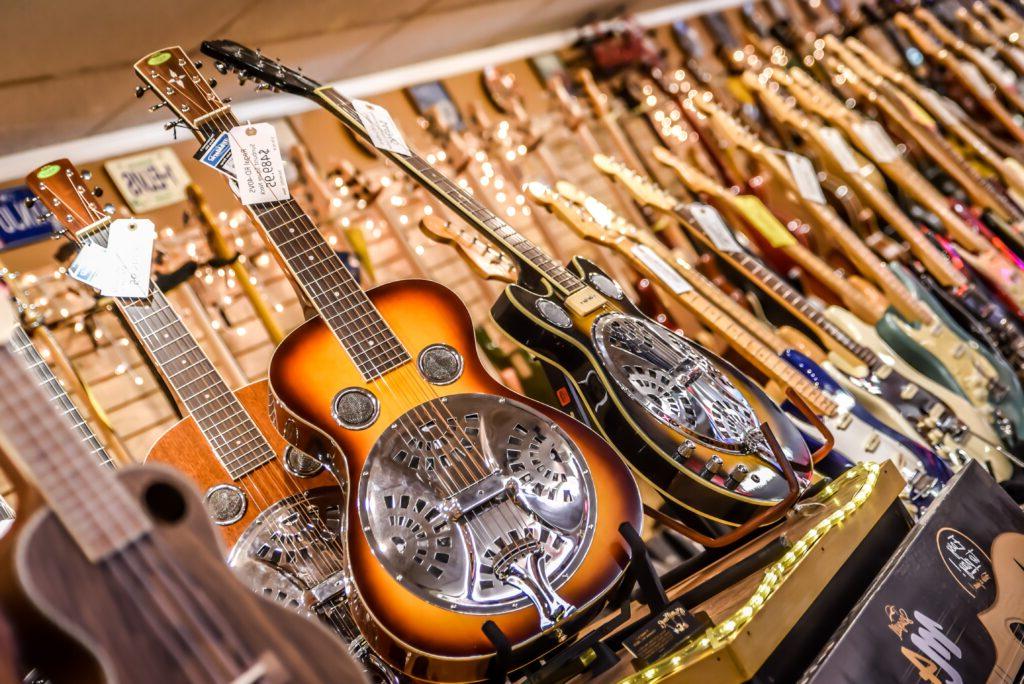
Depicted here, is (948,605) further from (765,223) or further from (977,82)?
(977,82)

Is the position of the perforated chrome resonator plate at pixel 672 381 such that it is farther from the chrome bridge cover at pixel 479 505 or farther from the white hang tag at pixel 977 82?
the white hang tag at pixel 977 82

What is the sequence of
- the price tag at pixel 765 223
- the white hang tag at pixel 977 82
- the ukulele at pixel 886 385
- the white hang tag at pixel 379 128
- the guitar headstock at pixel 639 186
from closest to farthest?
the white hang tag at pixel 379 128 → the ukulele at pixel 886 385 → the guitar headstock at pixel 639 186 → the price tag at pixel 765 223 → the white hang tag at pixel 977 82

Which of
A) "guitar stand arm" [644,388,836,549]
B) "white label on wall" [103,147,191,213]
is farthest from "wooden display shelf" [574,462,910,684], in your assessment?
"white label on wall" [103,147,191,213]

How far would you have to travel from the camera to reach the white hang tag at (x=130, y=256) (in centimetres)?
172

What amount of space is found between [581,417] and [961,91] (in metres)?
4.55

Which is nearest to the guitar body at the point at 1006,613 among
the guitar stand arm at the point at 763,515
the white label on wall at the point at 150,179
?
the guitar stand arm at the point at 763,515

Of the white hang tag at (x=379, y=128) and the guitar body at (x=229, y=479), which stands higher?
the white hang tag at (x=379, y=128)

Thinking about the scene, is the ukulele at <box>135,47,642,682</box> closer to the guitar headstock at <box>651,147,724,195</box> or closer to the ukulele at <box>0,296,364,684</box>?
the ukulele at <box>0,296,364,684</box>

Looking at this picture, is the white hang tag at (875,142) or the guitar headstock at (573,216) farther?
the white hang tag at (875,142)

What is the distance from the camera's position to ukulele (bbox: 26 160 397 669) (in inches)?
62.3

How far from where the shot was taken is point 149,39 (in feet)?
8.57

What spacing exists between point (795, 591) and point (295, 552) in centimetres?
93

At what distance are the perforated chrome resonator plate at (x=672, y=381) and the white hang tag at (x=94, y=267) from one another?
3.45ft

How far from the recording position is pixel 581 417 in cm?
187
